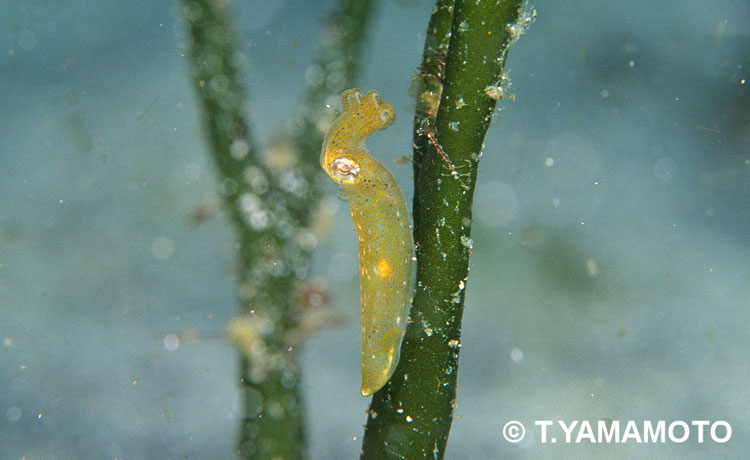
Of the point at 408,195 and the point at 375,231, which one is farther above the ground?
the point at 408,195

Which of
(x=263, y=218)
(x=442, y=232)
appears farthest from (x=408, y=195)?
(x=442, y=232)

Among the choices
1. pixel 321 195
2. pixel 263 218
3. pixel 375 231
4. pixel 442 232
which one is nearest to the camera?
pixel 442 232

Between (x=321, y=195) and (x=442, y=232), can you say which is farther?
(x=321, y=195)

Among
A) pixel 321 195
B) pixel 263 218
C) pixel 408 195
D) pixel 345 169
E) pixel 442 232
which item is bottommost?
pixel 442 232

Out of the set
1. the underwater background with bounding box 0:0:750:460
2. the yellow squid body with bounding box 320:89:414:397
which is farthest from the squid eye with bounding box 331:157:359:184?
the underwater background with bounding box 0:0:750:460

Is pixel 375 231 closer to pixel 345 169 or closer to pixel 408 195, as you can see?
pixel 345 169

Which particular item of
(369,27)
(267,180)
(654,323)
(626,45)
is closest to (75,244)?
(267,180)

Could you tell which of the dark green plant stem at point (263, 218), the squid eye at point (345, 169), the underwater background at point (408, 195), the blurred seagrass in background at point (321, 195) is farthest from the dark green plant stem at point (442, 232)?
the underwater background at point (408, 195)

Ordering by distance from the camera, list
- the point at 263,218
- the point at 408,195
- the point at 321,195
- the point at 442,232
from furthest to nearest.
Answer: the point at 408,195 < the point at 321,195 < the point at 263,218 < the point at 442,232
